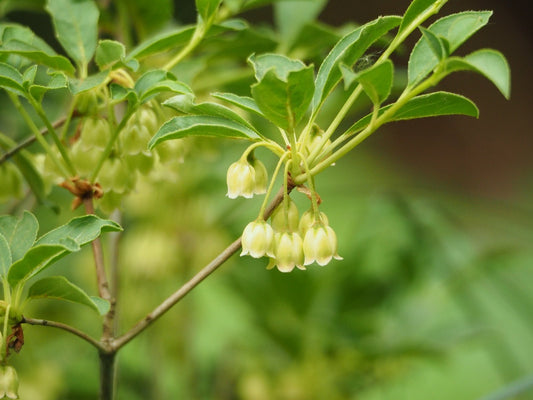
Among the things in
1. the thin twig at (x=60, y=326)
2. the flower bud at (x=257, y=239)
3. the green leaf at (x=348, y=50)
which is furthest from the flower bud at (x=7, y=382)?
the green leaf at (x=348, y=50)

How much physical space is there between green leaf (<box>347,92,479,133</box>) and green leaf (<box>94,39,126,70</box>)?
8.1 inches

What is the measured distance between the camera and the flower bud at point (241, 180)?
1.73 feet

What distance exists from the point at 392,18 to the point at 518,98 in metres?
4.75

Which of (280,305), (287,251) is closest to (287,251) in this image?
(287,251)

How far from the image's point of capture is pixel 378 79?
44 cm

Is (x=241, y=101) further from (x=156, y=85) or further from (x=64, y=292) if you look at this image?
(x=64, y=292)

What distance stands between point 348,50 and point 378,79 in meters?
0.05

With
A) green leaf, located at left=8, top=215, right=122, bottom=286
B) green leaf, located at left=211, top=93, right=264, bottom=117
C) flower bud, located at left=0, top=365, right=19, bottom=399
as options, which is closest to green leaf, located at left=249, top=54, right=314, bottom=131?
green leaf, located at left=211, top=93, right=264, bottom=117

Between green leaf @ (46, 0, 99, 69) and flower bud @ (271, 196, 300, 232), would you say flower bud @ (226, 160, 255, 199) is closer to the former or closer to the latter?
flower bud @ (271, 196, 300, 232)

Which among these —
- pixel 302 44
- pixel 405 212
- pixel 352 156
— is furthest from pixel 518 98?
pixel 302 44

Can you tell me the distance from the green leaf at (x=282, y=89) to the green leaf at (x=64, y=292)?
0.18 m

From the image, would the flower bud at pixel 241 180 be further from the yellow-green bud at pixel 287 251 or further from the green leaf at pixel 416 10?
the green leaf at pixel 416 10

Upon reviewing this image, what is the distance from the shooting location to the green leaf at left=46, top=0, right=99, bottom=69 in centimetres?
60

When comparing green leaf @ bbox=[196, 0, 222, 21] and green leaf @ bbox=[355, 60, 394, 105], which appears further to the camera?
green leaf @ bbox=[196, 0, 222, 21]
